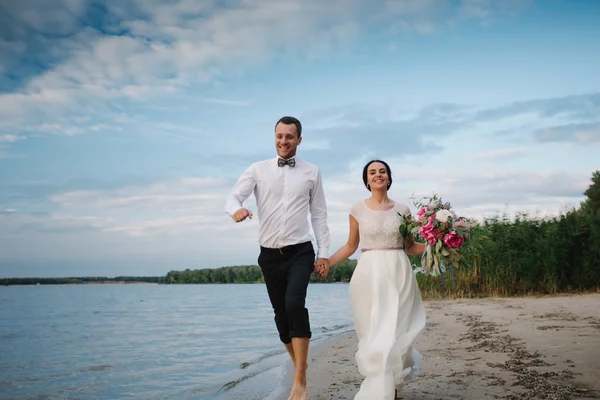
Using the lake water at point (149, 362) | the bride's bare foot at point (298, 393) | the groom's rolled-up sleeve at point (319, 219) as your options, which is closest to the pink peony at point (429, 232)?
the groom's rolled-up sleeve at point (319, 219)

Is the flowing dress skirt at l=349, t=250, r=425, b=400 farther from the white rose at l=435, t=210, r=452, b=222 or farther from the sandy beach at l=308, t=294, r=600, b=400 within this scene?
the sandy beach at l=308, t=294, r=600, b=400

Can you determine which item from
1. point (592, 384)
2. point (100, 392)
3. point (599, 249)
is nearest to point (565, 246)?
point (599, 249)

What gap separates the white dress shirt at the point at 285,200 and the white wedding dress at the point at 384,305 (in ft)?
1.32

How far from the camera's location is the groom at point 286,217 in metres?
5.07

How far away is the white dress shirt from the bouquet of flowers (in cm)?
86

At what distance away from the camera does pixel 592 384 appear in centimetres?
506

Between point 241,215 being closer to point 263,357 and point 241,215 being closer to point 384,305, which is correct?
point 384,305

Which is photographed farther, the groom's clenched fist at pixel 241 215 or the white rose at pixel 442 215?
the white rose at pixel 442 215

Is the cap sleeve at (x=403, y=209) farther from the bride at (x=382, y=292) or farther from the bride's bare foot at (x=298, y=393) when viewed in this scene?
the bride's bare foot at (x=298, y=393)

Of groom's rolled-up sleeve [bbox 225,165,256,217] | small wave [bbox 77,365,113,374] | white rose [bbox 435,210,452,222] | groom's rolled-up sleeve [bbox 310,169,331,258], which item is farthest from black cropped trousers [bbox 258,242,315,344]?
small wave [bbox 77,365,113,374]

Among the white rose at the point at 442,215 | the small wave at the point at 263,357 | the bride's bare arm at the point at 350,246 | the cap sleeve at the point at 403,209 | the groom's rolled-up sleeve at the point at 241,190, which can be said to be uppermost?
the groom's rolled-up sleeve at the point at 241,190

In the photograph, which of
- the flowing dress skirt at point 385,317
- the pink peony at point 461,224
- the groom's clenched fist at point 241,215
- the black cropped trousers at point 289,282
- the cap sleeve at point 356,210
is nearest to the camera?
the flowing dress skirt at point 385,317

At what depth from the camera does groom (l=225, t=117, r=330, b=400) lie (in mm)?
5070

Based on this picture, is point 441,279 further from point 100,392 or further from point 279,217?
point 279,217
